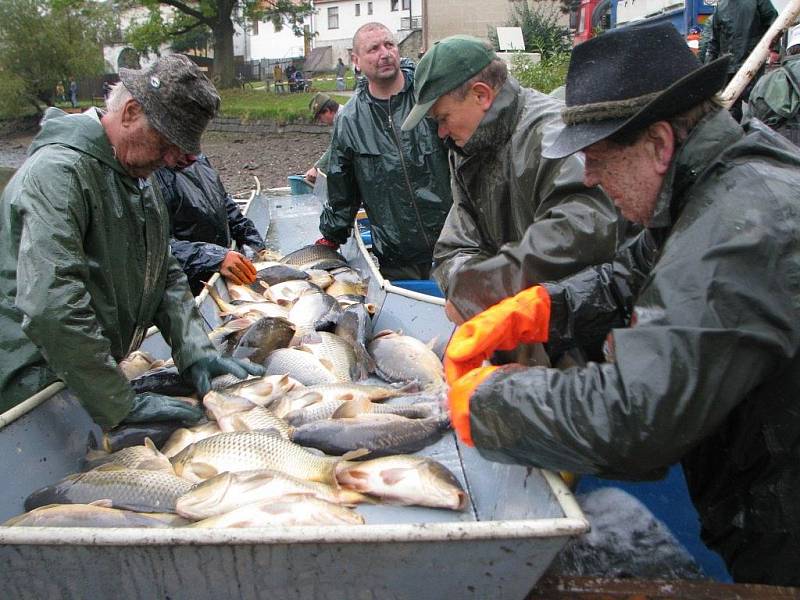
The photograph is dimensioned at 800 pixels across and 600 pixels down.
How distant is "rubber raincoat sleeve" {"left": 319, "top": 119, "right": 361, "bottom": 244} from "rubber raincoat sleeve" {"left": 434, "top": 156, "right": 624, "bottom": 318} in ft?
10.3

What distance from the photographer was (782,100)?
18.8ft

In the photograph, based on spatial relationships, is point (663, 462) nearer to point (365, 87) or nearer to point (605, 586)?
point (605, 586)

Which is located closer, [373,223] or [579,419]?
[579,419]

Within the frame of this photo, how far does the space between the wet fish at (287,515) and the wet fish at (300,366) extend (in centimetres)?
143

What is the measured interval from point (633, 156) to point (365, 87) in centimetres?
433

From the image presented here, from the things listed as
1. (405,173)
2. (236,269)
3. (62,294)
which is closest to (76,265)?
(62,294)

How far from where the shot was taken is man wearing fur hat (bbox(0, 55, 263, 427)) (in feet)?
8.72

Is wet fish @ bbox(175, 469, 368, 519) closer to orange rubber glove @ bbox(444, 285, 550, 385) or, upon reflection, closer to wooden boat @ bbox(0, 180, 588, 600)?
wooden boat @ bbox(0, 180, 588, 600)

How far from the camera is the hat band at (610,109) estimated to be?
6.16 ft

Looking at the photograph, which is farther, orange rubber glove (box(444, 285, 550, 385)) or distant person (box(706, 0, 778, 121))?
distant person (box(706, 0, 778, 121))

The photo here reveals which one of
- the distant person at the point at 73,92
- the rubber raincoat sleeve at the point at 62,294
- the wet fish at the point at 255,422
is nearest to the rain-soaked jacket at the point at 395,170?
the wet fish at the point at 255,422

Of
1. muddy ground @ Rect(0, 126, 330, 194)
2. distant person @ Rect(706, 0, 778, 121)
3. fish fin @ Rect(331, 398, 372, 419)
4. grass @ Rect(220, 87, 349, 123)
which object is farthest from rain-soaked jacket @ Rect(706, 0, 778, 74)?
grass @ Rect(220, 87, 349, 123)

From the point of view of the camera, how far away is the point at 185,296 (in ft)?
12.7

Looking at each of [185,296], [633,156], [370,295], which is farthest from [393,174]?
[633,156]
